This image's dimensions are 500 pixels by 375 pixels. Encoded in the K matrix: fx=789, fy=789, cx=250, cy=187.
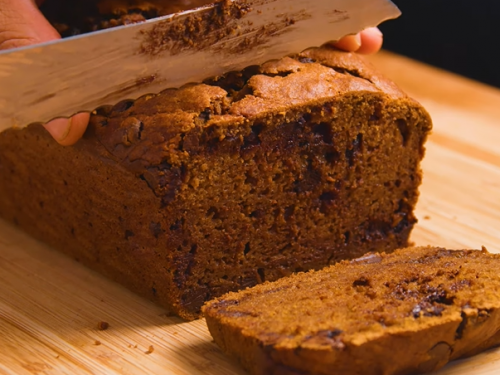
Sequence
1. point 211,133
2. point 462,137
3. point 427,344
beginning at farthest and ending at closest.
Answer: point 462,137 → point 211,133 → point 427,344

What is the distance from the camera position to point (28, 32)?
314 cm

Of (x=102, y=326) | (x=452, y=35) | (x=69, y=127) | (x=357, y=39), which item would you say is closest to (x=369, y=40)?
(x=357, y=39)

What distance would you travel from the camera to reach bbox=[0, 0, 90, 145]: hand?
3121 millimetres

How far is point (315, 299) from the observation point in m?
3.05

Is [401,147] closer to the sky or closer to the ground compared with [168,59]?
closer to the ground

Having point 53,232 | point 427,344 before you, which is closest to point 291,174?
point 427,344

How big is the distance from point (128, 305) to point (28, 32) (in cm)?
122

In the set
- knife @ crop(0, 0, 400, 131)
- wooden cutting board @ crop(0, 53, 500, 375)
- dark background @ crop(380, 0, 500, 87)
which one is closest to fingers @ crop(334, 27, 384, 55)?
knife @ crop(0, 0, 400, 131)

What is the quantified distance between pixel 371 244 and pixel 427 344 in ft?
3.59

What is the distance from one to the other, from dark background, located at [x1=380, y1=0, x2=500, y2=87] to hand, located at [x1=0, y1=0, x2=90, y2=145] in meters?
4.53

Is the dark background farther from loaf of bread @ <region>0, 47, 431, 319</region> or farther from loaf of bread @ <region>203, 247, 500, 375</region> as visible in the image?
loaf of bread @ <region>203, 247, 500, 375</region>

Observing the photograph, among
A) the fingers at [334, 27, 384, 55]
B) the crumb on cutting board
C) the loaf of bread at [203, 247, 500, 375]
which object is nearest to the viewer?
the loaf of bread at [203, 247, 500, 375]

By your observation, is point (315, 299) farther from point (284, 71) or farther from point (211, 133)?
point (284, 71)

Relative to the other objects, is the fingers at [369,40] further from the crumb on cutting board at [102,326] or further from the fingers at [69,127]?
the crumb on cutting board at [102,326]
